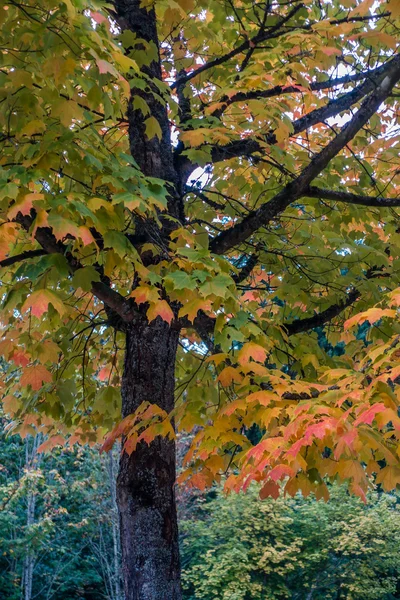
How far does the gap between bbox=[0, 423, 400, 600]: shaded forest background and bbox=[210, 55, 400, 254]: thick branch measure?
559cm

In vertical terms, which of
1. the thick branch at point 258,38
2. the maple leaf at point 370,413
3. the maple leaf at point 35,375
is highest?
the thick branch at point 258,38

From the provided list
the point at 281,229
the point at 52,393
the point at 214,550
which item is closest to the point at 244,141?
the point at 281,229

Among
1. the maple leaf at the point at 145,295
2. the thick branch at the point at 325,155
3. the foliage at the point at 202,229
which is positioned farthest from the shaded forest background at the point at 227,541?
the maple leaf at the point at 145,295

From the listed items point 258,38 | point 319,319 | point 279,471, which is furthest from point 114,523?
point 279,471

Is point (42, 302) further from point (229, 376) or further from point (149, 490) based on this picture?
point (149, 490)

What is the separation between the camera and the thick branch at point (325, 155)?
2.98 metres

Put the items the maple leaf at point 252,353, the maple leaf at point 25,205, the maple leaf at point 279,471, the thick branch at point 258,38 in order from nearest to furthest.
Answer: the maple leaf at point 279,471
the maple leaf at point 25,205
the maple leaf at point 252,353
the thick branch at point 258,38

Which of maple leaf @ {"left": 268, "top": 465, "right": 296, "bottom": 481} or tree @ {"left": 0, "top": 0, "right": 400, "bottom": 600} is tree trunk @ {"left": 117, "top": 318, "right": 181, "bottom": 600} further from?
maple leaf @ {"left": 268, "top": 465, "right": 296, "bottom": 481}

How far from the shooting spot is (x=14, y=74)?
245 cm

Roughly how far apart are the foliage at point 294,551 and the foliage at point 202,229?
4135mm

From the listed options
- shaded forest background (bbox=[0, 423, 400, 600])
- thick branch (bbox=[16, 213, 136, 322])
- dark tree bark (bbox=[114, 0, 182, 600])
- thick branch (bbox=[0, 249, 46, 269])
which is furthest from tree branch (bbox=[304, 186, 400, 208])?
shaded forest background (bbox=[0, 423, 400, 600])

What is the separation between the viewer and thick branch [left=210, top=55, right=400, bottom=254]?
Answer: 2.98 meters

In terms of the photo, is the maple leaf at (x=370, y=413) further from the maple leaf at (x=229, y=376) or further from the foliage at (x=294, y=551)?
the foliage at (x=294, y=551)

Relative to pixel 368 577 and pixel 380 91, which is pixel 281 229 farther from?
pixel 368 577
